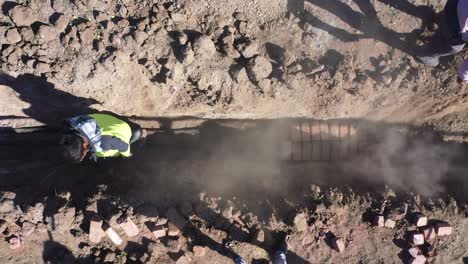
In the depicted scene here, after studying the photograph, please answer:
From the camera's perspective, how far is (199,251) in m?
5.43

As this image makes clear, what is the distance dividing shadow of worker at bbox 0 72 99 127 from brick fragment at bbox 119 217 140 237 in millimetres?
1729

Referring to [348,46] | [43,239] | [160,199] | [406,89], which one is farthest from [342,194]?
[43,239]

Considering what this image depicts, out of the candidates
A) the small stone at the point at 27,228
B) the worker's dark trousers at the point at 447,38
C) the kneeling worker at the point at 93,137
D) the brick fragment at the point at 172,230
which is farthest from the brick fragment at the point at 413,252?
the small stone at the point at 27,228

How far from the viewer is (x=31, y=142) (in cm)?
633

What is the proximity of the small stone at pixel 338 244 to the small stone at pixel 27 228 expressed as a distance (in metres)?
4.08

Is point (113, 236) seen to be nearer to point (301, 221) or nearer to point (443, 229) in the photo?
point (301, 221)

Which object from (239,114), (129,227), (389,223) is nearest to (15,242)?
(129,227)

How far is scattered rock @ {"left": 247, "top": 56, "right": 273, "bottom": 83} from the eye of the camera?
534cm

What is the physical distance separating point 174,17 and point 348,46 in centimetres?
237

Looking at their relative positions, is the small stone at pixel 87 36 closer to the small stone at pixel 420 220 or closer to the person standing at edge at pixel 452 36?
the person standing at edge at pixel 452 36

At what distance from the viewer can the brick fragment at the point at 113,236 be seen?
5.38 metres

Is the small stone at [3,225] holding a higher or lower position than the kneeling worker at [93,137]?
lower

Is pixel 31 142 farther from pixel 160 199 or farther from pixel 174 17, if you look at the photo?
pixel 174 17

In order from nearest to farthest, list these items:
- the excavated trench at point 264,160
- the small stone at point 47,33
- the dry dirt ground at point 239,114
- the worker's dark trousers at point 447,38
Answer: the worker's dark trousers at point 447,38, the small stone at point 47,33, the dry dirt ground at point 239,114, the excavated trench at point 264,160
